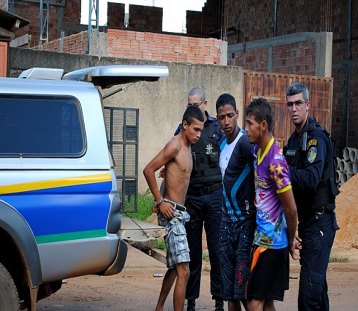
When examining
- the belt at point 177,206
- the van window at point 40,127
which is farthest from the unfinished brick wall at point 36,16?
the van window at point 40,127

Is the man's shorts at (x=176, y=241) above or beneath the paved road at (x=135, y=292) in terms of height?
above

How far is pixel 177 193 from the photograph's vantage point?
7.26 m

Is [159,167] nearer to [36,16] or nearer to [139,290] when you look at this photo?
[139,290]

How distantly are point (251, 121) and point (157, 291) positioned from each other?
363cm

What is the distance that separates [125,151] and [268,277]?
7912 millimetres

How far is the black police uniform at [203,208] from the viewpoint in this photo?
7.77 m

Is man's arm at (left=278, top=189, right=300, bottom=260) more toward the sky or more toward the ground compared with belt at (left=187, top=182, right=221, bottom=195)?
more toward the sky

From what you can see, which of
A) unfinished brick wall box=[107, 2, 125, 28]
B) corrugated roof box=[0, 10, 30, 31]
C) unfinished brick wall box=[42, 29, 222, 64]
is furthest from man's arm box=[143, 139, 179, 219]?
unfinished brick wall box=[107, 2, 125, 28]

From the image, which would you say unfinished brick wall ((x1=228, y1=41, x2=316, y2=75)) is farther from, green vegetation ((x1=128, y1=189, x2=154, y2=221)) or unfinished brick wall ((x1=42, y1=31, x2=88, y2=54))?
green vegetation ((x1=128, y1=189, x2=154, y2=221))

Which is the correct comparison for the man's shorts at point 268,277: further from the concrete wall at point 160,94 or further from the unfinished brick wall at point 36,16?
the unfinished brick wall at point 36,16

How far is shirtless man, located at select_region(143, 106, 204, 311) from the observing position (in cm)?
709

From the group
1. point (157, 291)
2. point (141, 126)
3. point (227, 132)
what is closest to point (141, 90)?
point (141, 126)

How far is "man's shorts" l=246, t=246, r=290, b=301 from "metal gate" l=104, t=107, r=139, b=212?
7.40 m

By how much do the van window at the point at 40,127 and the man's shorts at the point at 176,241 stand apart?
135cm
